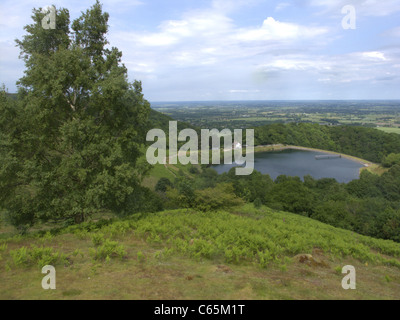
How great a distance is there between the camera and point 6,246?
6.62 meters

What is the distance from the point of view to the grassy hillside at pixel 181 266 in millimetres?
4754

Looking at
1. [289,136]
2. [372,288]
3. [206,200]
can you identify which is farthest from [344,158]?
[372,288]

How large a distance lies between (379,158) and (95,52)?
8987 cm

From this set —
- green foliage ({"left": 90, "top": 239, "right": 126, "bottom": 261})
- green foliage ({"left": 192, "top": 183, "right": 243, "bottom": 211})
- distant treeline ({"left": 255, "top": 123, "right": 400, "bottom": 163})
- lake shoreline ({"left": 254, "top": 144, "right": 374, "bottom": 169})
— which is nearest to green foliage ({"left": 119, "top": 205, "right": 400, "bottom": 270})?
green foliage ({"left": 90, "top": 239, "right": 126, "bottom": 261})

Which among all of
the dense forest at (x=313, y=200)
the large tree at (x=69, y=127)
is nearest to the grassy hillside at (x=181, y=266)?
the large tree at (x=69, y=127)

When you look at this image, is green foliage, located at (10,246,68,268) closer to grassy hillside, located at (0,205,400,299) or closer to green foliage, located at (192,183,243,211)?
grassy hillside, located at (0,205,400,299)

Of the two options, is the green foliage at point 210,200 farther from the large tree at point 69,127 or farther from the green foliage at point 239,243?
the large tree at point 69,127

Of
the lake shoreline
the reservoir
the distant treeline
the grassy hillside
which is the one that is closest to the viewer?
the grassy hillside

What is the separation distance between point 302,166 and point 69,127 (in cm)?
6731

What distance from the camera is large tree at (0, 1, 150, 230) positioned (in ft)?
27.2

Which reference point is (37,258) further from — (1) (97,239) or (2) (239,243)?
(2) (239,243)

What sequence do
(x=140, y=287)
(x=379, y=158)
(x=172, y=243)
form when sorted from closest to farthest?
(x=140, y=287) → (x=172, y=243) → (x=379, y=158)

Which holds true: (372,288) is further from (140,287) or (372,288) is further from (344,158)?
(344,158)

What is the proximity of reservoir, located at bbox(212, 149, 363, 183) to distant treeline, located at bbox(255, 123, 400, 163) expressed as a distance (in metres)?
8.12
